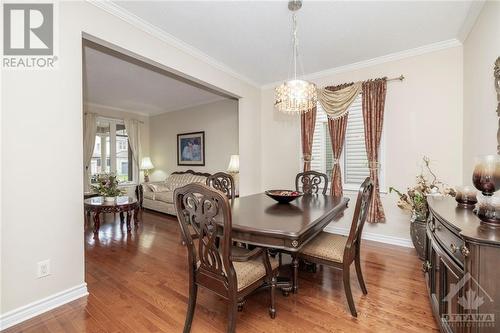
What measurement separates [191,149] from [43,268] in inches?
170

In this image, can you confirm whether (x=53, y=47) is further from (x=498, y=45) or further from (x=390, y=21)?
(x=498, y=45)

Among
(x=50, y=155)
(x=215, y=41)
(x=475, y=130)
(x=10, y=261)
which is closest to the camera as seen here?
(x=10, y=261)

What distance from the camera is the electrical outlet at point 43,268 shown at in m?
1.82

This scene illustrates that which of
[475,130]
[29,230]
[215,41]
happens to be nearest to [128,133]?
[215,41]

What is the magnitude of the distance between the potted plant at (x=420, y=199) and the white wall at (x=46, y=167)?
3.50 meters

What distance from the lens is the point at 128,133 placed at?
6289mm

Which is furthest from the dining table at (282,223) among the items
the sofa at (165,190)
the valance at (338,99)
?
the sofa at (165,190)

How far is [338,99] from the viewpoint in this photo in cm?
361

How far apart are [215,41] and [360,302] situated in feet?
10.1

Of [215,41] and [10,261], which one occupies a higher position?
[215,41]

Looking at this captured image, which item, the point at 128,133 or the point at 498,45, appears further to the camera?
the point at 128,133

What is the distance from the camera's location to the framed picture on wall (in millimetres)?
5795

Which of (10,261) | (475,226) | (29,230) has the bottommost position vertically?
(10,261)

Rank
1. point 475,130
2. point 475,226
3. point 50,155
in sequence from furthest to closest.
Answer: point 475,130 < point 50,155 < point 475,226
